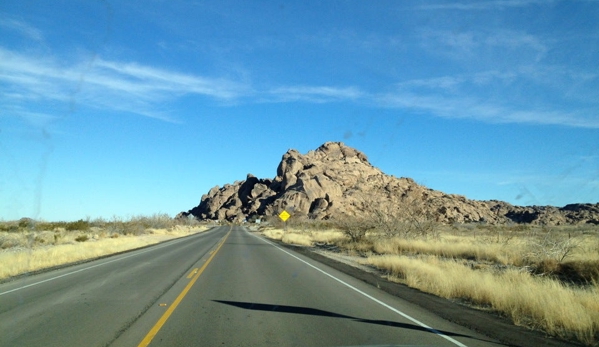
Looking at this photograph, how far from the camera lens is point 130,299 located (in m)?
11.1

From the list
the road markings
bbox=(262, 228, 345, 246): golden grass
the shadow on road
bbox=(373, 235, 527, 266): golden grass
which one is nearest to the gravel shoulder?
the shadow on road

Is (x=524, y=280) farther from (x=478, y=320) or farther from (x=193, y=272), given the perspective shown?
(x=193, y=272)

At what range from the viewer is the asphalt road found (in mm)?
7367

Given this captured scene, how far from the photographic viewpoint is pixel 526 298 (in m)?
10.5

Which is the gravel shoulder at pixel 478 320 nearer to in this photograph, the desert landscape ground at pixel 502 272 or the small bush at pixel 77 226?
the desert landscape ground at pixel 502 272

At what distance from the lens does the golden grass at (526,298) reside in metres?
8.51

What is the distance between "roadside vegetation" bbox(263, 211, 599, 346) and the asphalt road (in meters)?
1.99

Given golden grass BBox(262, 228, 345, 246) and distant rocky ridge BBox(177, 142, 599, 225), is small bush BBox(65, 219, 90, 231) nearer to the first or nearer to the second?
golden grass BBox(262, 228, 345, 246)

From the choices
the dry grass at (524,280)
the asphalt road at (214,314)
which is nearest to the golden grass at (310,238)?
the dry grass at (524,280)

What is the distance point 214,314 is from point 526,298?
23.5 feet

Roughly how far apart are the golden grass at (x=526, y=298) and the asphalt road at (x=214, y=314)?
1.83 meters

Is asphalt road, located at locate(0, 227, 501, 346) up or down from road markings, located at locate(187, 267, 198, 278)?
down

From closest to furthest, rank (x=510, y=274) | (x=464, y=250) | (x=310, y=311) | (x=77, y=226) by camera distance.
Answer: (x=310, y=311) < (x=510, y=274) < (x=464, y=250) < (x=77, y=226)

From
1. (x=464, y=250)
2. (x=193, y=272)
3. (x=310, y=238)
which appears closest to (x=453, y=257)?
(x=464, y=250)
